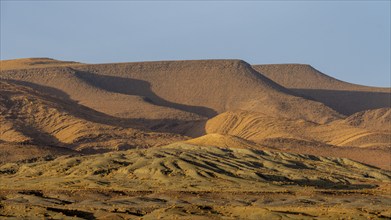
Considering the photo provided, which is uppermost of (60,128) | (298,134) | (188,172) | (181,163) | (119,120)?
(298,134)

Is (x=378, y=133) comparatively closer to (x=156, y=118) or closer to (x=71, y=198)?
(x=156, y=118)

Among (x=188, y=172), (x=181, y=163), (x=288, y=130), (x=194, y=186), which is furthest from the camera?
(x=288, y=130)

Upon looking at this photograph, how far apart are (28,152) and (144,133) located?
3142 centimetres

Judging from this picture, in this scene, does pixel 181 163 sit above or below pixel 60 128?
above

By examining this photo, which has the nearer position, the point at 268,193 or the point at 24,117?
the point at 268,193

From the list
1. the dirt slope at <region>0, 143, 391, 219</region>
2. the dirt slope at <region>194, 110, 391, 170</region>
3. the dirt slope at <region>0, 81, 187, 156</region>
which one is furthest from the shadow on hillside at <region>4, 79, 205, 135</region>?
the dirt slope at <region>0, 143, 391, 219</region>

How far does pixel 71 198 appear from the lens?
63406 millimetres

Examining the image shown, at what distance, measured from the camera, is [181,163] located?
283 feet

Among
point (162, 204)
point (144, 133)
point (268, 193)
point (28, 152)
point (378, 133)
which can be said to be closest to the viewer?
point (162, 204)

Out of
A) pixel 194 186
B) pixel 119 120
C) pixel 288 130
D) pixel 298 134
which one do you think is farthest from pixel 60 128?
pixel 194 186

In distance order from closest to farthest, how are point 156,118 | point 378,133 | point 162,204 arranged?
point 162,204
point 378,133
point 156,118

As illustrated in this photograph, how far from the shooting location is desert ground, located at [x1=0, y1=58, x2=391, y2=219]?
57.0 metres

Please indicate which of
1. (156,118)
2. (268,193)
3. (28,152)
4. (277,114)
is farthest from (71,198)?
(277,114)

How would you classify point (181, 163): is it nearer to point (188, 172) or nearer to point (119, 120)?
point (188, 172)
